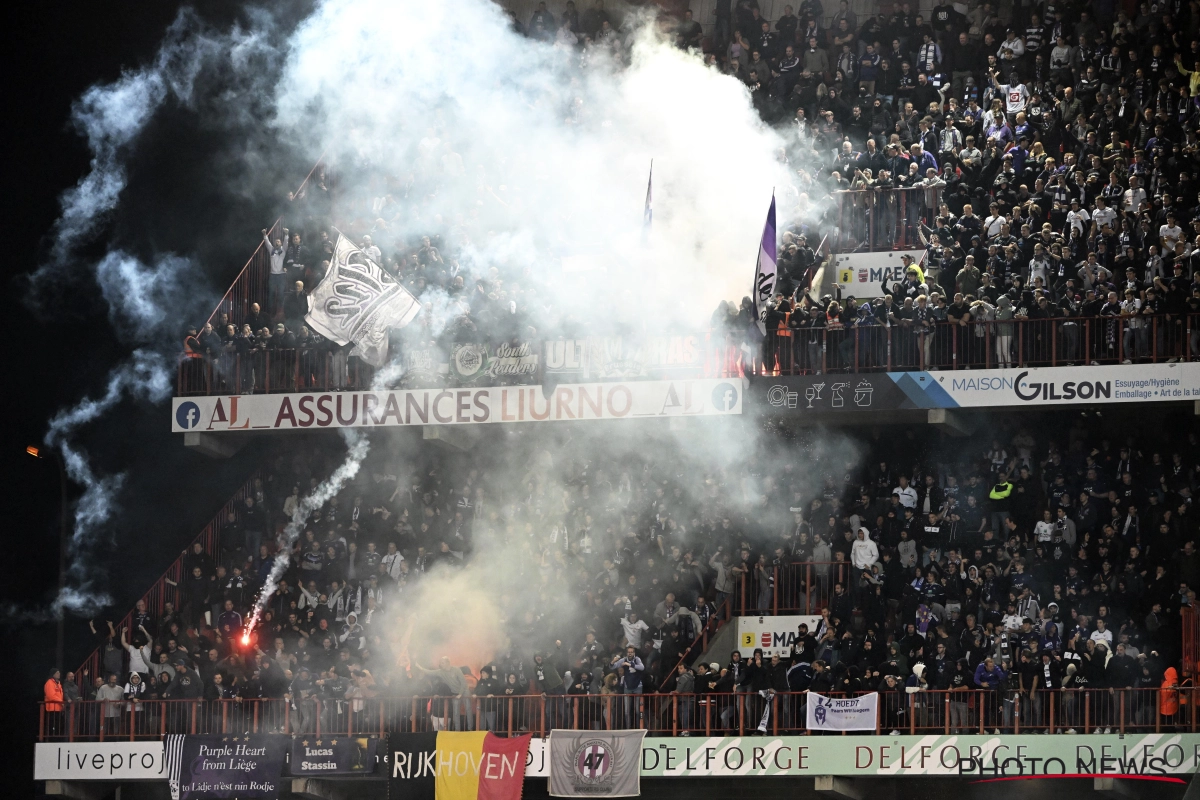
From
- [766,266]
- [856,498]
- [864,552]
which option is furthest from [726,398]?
[864,552]

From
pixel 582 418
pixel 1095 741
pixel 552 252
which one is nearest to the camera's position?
pixel 1095 741

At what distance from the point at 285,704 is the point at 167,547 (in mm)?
5695

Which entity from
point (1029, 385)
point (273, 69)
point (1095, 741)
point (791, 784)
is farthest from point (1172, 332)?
point (273, 69)

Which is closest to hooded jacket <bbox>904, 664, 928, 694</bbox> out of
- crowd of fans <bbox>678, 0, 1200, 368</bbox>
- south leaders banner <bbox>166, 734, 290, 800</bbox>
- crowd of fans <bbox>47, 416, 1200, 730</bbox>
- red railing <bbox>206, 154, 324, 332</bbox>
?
crowd of fans <bbox>47, 416, 1200, 730</bbox>

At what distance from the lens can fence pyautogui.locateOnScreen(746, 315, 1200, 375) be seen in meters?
21.7

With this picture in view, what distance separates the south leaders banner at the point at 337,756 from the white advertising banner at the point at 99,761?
1.84 metres

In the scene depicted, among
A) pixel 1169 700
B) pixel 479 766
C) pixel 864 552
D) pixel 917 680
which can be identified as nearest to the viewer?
pixel 1169 700

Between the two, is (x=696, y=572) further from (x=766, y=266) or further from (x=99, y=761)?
(x=99, y=761)

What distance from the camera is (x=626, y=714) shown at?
69.5ft

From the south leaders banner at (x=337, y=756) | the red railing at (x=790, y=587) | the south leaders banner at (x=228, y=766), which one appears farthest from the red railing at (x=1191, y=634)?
the south leaders banner at (x=228, y=766)

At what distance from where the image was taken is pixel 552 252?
25.5m

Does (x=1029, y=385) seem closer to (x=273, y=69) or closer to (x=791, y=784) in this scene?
(x=791, y=784)

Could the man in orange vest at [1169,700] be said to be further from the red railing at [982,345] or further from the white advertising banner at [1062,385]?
the red railing at [982,345]

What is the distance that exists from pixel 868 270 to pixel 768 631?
533 cm
